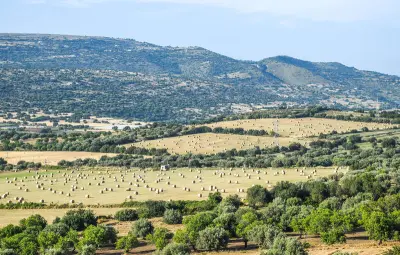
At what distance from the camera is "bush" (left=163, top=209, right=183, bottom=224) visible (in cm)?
4869

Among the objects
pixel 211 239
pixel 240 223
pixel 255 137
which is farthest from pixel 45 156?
pixel 211 239

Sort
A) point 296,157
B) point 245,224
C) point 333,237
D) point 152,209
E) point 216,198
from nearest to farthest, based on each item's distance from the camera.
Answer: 1. point 333,237
2. point 245,224
3. point 152,209
4. point 216,198
5. point 296,157

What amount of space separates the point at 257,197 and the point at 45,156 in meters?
50.8

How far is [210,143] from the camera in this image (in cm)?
10625

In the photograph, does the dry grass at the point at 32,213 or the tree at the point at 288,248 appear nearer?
the tree at the point at 288,248

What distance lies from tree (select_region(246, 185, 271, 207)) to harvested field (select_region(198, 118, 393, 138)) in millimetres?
58634

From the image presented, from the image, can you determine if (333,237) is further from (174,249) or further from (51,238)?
(51,238)

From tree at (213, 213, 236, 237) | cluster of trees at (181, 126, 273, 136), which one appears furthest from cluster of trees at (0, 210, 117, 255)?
cluster of trees at (181, 126, 273, 136)

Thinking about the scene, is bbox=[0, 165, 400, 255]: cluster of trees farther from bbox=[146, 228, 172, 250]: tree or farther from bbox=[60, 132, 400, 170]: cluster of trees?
bbox=[60, 132, 400, 170]: cluster of trees

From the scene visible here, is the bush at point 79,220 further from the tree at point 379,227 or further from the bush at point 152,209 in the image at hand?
the tree at point 379,227

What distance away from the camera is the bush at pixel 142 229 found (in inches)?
1747

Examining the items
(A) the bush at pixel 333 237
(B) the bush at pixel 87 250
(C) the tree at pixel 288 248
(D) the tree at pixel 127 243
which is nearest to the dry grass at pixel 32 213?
(D) the tree at pixel 127 243

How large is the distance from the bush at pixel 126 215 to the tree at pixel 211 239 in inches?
467

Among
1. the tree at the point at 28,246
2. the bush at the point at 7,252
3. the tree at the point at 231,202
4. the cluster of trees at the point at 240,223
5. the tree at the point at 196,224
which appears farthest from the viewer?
the tree at the point at 231,202
